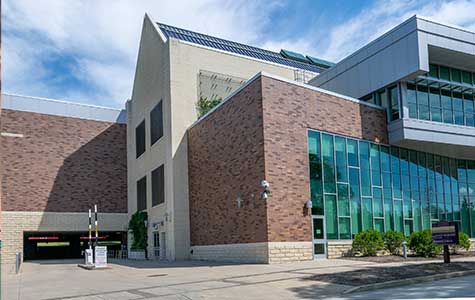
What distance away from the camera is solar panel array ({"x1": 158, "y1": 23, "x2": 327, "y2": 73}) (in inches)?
1480

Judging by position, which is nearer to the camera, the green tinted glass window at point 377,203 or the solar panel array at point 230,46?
the green tinted glass window at point 377,203

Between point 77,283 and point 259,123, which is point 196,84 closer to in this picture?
point 259,123

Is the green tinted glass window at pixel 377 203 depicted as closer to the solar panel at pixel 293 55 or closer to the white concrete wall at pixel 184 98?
the white concrete wall at pixel 184 98

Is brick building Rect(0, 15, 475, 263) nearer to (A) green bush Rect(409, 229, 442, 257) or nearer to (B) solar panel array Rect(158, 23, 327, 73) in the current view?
(B) solar panel array Rect(158, 23, 327, 73)

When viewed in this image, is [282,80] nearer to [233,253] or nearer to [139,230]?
[233,253]

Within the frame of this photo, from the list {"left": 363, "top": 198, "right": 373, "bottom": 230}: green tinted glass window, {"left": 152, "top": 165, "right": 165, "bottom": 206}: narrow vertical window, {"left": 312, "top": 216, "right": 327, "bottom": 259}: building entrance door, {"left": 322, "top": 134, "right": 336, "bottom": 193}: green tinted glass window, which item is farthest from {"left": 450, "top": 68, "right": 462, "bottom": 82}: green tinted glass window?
{"left": 152, "top": 165, "right": 165, "bottom": 206}: narrow vertical window

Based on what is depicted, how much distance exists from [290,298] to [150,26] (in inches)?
1144

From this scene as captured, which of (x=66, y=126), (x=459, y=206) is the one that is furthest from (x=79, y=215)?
(x=459, y=206)

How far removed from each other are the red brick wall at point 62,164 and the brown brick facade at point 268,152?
16.6 meters

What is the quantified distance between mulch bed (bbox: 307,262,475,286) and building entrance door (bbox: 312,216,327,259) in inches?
240

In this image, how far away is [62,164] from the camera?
41.2m

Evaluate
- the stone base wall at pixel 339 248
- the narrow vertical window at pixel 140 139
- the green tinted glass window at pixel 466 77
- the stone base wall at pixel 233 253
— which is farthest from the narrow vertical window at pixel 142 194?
the green tinted glass window at pixel 466 77

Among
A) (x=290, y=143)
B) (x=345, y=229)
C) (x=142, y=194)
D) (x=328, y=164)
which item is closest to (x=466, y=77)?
(x=328, y=164)

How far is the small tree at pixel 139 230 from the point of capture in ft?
119
